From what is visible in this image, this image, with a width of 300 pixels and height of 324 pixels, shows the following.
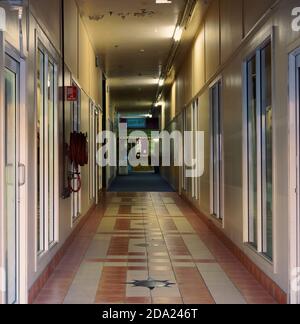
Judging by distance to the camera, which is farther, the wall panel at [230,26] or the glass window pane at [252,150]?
the wall panel at [230,26]

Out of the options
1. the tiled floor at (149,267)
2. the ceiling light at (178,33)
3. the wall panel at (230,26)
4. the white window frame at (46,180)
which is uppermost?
the ceiling light at (178,33)

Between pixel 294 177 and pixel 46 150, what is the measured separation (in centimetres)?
265

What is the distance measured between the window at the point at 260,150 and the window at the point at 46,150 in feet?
7.09

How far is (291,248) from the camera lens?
3791 mm

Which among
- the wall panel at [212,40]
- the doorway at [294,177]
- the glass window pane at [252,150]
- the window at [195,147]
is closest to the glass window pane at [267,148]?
the glass window pane at [252,150]

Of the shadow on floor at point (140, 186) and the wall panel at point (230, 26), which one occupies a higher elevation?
the wall panel at point (230, 26)

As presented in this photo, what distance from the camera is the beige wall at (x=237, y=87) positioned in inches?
159

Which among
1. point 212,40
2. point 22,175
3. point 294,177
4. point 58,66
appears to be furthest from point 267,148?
point 212,40

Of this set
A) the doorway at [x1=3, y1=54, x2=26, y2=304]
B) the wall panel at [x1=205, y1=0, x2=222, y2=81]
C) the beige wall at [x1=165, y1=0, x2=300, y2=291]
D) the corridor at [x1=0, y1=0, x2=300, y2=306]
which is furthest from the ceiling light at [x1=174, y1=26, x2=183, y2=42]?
the doorway at [x1=3, y1=54, x2=26, y2=304]

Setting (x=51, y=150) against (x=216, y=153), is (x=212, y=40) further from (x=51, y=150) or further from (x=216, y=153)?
(x=51, y=150)

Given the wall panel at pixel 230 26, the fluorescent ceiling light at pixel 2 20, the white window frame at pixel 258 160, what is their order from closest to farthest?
the fluorescent ceiling light at pixel 2 20 → the white window frame at pixel 258 160 → the wall panel at pixel 230 26

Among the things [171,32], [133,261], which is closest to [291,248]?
[133,261]

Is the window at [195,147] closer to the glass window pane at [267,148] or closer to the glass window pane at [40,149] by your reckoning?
the glass window pane at [267,148]

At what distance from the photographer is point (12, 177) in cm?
378
